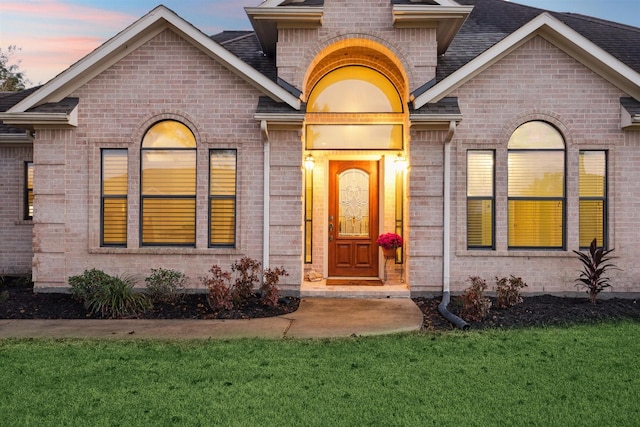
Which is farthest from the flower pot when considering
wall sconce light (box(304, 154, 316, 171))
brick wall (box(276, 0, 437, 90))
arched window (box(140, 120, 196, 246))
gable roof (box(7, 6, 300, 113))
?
arched window (box(140, 120, 196, 246))

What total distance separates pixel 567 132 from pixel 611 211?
1.77 m

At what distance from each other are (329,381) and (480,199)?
19.7 ft

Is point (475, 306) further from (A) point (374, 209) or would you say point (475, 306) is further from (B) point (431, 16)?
(B) point (431, 16)

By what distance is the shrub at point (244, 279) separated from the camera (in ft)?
29.4

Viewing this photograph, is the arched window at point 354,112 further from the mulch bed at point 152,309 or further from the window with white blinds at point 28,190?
the window with white blinds at point 28,190

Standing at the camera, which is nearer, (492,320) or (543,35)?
(492,320)

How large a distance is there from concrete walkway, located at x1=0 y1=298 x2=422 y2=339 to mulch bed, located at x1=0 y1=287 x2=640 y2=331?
1.08 ft

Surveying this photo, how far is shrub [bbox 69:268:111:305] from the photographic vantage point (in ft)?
28.8

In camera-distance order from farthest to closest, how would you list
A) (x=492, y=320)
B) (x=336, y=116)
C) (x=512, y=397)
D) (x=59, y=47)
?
1. (x=59, y=47)
2. (x=336, y=116)
3. (x=492, y=320)
4. (x=512, y=397)

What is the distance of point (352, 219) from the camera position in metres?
11.7

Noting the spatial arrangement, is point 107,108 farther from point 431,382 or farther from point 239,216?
point 431,382

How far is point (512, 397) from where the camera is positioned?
4.73 metres

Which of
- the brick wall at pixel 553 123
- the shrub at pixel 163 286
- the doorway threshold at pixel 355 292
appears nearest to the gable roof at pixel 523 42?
the brick wall at pixel 553 123

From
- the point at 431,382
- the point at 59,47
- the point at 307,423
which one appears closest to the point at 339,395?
the point at 307,423
